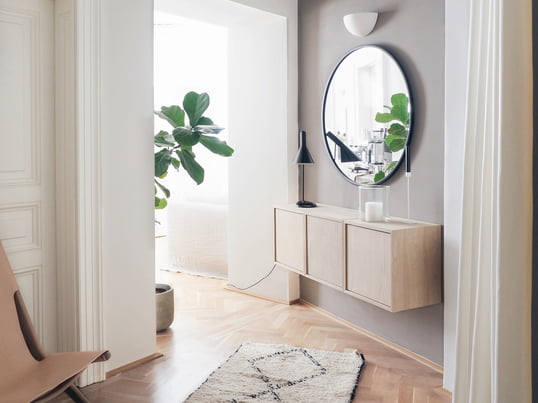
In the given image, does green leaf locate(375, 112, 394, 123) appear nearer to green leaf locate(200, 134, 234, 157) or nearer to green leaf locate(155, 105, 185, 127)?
green leaf locate(200, 134, 234, 157)

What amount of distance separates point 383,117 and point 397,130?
0.15 m

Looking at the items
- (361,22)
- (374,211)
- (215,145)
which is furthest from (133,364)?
(361,22)

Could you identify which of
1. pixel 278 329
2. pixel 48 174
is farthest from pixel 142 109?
pixel 278 329

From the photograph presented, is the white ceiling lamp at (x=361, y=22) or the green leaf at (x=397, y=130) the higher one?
the white ceiling lamp at (x=361, y=22)

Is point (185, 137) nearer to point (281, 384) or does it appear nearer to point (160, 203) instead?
point (160, 203)

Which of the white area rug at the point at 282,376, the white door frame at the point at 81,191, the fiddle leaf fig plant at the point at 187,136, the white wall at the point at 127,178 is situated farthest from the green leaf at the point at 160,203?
the white area rug at the point at 282,376

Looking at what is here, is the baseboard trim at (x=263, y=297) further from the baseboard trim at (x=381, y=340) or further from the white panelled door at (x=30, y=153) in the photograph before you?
the white panelled door at (x=30, y=153)

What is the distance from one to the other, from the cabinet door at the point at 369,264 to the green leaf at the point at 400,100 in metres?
0.81

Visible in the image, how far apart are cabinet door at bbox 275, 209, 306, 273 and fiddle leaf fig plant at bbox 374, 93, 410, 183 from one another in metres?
0.79

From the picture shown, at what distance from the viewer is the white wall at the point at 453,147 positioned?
96.4 inches

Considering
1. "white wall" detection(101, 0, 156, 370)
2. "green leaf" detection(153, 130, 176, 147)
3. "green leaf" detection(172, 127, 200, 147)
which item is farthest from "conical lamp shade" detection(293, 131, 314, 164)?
"white wall" detection(101, 0, 156, 370)

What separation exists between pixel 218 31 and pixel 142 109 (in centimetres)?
253

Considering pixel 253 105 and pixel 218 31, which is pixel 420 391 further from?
pixel 218 31

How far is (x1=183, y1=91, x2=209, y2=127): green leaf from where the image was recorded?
330 cm
